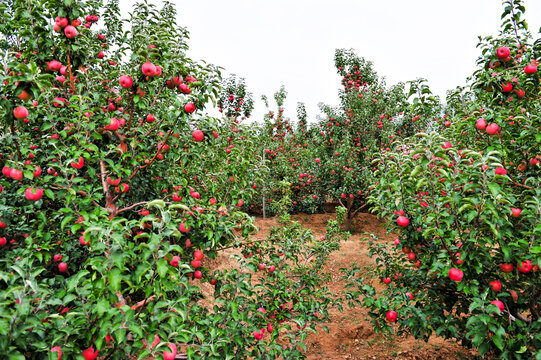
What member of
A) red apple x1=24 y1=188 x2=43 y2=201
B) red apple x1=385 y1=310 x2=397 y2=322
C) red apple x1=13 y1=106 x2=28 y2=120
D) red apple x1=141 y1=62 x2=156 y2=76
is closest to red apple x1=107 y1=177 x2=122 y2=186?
red apple x1=24 y1=188 x2=43 y2=201

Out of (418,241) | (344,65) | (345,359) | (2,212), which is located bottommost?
(345,359)

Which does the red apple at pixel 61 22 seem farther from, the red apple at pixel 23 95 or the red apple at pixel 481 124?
the red apple at pixel 481 124

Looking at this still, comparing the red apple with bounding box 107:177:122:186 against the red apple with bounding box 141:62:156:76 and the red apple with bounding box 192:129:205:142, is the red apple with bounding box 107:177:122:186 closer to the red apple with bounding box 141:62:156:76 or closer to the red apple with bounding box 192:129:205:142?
the red apple with bounding box 192:129:205:142

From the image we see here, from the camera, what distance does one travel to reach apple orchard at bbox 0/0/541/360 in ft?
6.80

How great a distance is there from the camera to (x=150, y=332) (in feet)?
7.06

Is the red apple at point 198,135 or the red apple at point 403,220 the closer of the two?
the red apple at point 403,220

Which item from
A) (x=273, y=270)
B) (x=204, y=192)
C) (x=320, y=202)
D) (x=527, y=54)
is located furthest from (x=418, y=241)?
(x=320, y=202)

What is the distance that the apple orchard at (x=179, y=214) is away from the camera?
2.07 meters

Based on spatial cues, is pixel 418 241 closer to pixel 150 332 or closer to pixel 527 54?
pixel 527 54

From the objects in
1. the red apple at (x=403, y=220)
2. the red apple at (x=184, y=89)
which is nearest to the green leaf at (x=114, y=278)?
the red apple at (x=184, y=89)

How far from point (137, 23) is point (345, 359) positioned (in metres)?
6.21

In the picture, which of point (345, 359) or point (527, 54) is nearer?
point (527, 54)

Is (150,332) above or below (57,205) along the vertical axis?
below

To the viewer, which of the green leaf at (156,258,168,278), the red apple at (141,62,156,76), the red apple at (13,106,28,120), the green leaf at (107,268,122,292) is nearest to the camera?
A: the green leaf at (107,268,122,292)
